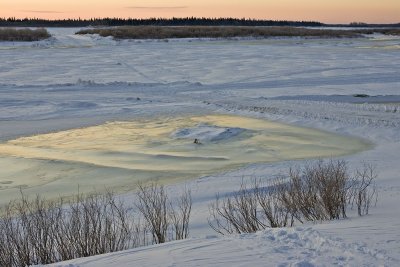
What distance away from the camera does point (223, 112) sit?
59.2ft

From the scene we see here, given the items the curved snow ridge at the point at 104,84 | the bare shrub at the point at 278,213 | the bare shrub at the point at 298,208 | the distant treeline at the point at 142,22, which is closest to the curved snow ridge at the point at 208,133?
the bare shrub at the point at 278,213

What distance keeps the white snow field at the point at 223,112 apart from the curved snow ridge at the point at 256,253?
0.01 metres

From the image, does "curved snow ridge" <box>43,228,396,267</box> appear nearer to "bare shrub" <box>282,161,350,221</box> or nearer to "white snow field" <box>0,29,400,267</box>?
"white snow field" <box>0,29,400,267</box>

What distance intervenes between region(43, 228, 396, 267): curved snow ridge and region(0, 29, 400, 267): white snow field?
11 mm

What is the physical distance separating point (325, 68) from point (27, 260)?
24.8 meters

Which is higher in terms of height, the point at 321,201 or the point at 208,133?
the point at 321,201

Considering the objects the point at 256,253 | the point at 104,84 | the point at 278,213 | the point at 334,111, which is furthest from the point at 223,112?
the point at 256,253

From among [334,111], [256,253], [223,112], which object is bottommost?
[223,112]

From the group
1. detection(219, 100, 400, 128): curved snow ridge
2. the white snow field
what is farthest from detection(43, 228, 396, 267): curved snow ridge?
detection(219, 100, 400, 128): curved snow ridge

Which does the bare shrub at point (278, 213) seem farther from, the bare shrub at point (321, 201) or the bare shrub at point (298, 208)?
the bare shrub at point (321, 201)

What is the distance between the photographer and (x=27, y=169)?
39.2ft

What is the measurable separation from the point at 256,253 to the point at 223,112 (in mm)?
12875

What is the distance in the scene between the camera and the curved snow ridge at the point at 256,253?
198 inches

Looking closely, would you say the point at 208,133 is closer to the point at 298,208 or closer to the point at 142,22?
the point at 298,208
